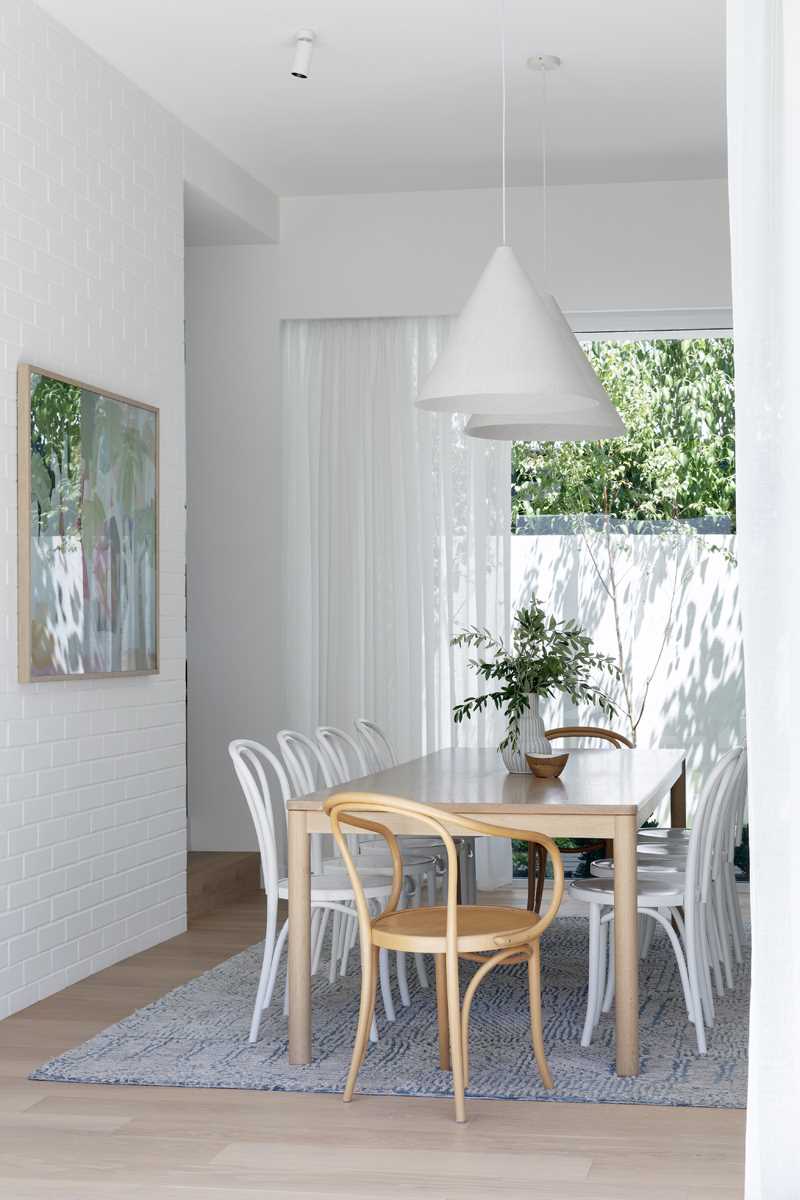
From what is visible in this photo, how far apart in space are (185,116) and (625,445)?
8.17 ft

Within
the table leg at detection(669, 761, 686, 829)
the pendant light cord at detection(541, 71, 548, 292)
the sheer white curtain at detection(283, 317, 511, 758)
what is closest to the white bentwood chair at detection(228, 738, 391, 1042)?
the table leg at detection(669, 761, 686, 829)

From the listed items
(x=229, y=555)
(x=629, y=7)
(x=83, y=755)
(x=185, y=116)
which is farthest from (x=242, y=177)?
(x=83, y=755)

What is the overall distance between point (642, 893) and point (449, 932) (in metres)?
0.93

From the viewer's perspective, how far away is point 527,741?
4699 millimetres

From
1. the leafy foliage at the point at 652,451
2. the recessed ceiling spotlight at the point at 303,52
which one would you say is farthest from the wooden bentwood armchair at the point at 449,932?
the leafy foliage at the point at 652,451

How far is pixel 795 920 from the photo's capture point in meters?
2.10

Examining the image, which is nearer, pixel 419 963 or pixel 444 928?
pixel 444 928

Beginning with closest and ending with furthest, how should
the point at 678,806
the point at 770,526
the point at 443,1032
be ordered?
the point at 770,526 → the point at 443,1032 → the point at 678,806

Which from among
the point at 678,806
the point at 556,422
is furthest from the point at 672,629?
the point at 556,422

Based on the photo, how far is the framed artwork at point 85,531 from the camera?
4.54 meters

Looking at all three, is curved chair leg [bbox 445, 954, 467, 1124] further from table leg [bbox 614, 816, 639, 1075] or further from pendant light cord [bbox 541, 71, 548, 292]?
pendant light cord [bbox 541, 71, 548, 292]

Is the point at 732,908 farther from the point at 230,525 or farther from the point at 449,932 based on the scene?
the point at 230,525

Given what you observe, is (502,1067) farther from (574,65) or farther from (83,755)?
(574,65)

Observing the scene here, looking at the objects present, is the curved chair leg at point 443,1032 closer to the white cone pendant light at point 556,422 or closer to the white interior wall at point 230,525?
the white cone pendant light at point 556,422
